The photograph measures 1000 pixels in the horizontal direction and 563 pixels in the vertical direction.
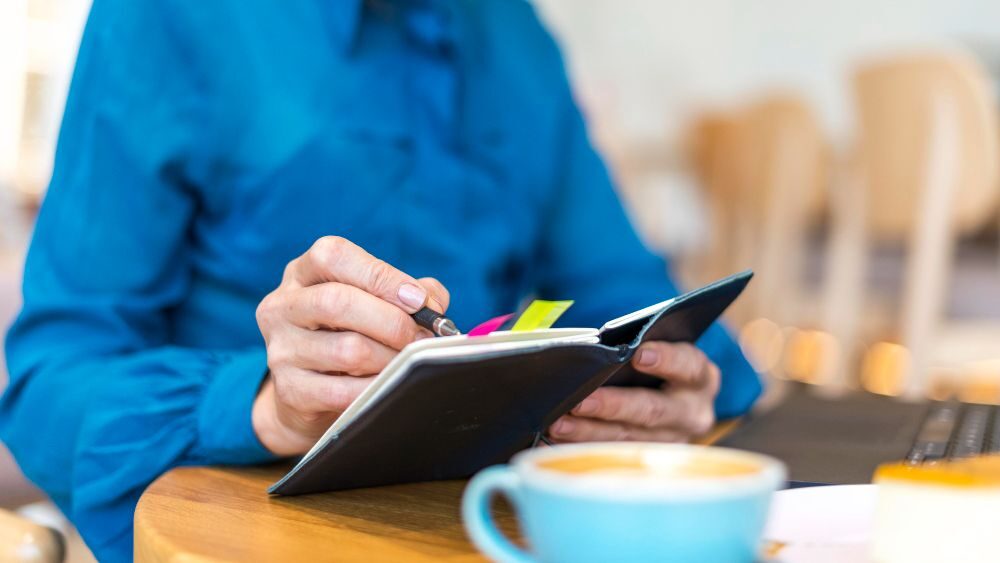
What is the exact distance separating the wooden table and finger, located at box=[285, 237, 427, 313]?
101 mm

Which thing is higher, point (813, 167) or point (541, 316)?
point (813, 167)

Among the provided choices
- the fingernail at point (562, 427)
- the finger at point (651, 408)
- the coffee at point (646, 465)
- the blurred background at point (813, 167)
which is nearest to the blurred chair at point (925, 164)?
the blurred background at point (813, 167)

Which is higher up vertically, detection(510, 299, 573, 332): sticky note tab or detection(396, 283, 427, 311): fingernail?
detection(510, 299, 573, 332): sticky note tab

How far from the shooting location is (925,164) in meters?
2.42

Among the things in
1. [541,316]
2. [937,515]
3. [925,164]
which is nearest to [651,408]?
[541,316]

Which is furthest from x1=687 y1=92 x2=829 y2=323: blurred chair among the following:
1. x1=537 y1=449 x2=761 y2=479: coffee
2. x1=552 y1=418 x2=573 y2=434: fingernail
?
x1=537 y1=449 x2=761 y2=479: coffee

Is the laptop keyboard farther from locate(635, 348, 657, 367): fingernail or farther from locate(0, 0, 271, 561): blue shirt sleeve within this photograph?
locate(0, 0, 271, 561): blue shirt sleeve

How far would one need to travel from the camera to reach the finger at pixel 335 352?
0.52 metres

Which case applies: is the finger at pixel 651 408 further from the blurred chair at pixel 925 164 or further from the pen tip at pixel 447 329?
the blurred chair at pixel 925 164

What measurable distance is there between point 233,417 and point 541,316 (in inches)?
8.2

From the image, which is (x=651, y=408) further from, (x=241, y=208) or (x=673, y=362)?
(x=241, y=208)

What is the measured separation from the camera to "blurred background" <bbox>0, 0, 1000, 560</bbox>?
Answer: 2387 millimetres

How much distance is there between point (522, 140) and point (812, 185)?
2393 mm

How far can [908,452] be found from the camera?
0.63 metres
